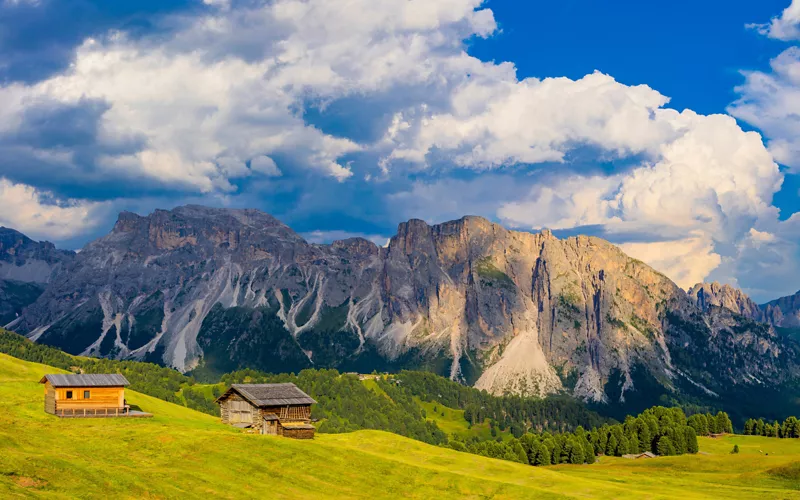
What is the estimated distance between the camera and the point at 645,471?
132 metres

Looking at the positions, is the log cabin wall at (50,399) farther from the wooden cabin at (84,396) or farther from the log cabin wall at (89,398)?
the log cabin wall at (89,398)

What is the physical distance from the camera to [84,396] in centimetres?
9919

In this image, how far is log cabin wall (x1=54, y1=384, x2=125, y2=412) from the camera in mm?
Answer: 96812

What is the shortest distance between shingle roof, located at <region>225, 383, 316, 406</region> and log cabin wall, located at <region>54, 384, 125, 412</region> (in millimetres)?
15671

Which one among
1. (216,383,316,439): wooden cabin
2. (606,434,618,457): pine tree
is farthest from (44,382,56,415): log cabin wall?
(606,434,618,457): pine tree

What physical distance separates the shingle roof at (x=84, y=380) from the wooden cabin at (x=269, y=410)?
50.8 feet

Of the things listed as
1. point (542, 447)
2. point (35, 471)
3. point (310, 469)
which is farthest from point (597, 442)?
point (35, 471)

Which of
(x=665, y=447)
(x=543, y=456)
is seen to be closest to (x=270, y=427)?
(x=543, y=456)

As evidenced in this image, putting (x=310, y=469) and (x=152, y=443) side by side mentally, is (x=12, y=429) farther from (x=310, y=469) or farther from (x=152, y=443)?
(x=310, y=469)

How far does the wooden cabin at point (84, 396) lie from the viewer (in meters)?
96.8

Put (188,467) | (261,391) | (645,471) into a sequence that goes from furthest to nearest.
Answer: (645,471)
(261,391)
(188,467)

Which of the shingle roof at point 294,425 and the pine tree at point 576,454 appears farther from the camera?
the pine tree at point 576,454

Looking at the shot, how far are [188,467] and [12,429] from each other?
59.5 ft

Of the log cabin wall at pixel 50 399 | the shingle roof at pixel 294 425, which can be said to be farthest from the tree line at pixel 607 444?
the log cabin wall at pixel 50 399
